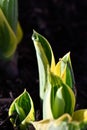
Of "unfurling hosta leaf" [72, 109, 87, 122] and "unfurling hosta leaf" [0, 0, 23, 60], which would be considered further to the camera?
"unfurling hosta leaf" [0, 0, 23, 60]

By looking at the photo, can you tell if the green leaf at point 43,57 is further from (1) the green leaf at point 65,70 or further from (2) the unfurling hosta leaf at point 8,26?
Result: (2) the unfurling hosta leaf at point 8,26

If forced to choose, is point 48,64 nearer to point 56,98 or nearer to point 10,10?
point 56,98

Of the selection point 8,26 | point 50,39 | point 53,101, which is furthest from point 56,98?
point 50,39

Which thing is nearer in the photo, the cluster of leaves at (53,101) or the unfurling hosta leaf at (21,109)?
the cluster of leaves at (53,101)

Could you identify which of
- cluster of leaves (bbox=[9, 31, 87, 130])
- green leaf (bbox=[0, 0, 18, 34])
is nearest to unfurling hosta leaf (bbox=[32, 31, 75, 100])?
cluster of leaves (bbox=[9, 31, 87, 130])

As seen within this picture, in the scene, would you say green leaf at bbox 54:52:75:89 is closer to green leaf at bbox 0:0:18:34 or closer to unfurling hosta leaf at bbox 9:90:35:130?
unfurling hosta leaf at bbox 9:90:35:130

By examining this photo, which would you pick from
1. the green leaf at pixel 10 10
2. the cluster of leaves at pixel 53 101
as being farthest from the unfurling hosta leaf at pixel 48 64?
the green leaf at pixel 10 10

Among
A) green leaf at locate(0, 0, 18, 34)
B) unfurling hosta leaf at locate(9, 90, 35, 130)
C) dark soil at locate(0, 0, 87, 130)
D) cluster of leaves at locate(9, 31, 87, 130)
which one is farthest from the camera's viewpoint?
dark soil at locate(0, 0, 87, 130)
